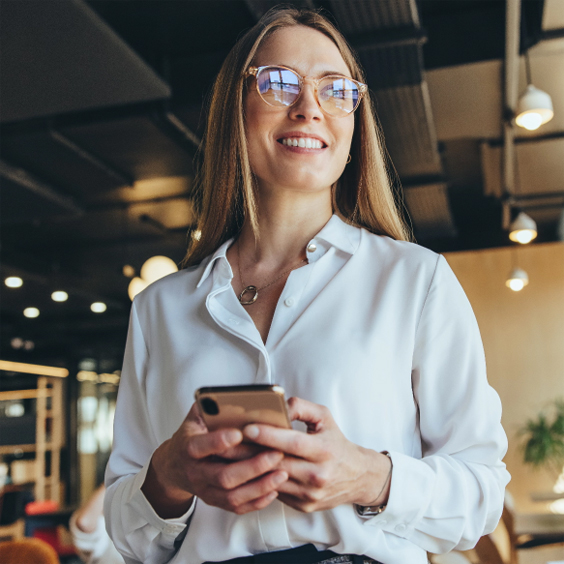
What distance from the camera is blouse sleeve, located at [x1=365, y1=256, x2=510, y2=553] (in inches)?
33.8

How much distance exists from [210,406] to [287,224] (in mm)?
545

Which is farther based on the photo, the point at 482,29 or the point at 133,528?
the point at 482,29

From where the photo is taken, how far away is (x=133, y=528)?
3.18ft

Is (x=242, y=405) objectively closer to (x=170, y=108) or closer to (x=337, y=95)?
(x=337, y=95)

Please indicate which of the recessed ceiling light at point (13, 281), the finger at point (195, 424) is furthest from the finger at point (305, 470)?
the recessed ceiling light at point (13, 281)

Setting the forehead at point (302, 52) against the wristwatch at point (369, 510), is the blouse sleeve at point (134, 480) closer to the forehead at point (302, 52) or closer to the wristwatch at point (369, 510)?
the wristwatch at point (369, 510)

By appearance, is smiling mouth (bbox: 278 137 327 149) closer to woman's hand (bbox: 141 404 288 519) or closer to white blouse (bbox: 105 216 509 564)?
white blouse (bbox: 105 216 509 564)

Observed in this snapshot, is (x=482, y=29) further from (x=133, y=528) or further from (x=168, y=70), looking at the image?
(x=133, y=528)

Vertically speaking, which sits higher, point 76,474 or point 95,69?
point 95,69

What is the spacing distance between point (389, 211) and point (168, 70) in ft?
11.2

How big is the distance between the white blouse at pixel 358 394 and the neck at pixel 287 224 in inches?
4.1

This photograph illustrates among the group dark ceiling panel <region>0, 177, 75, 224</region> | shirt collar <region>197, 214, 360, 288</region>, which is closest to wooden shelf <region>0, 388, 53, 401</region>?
dark ceiling panel <region>0, 177, 75, 224</region>

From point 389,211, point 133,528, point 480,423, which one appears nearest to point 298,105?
point 389,211

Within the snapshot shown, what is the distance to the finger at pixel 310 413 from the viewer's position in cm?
73
